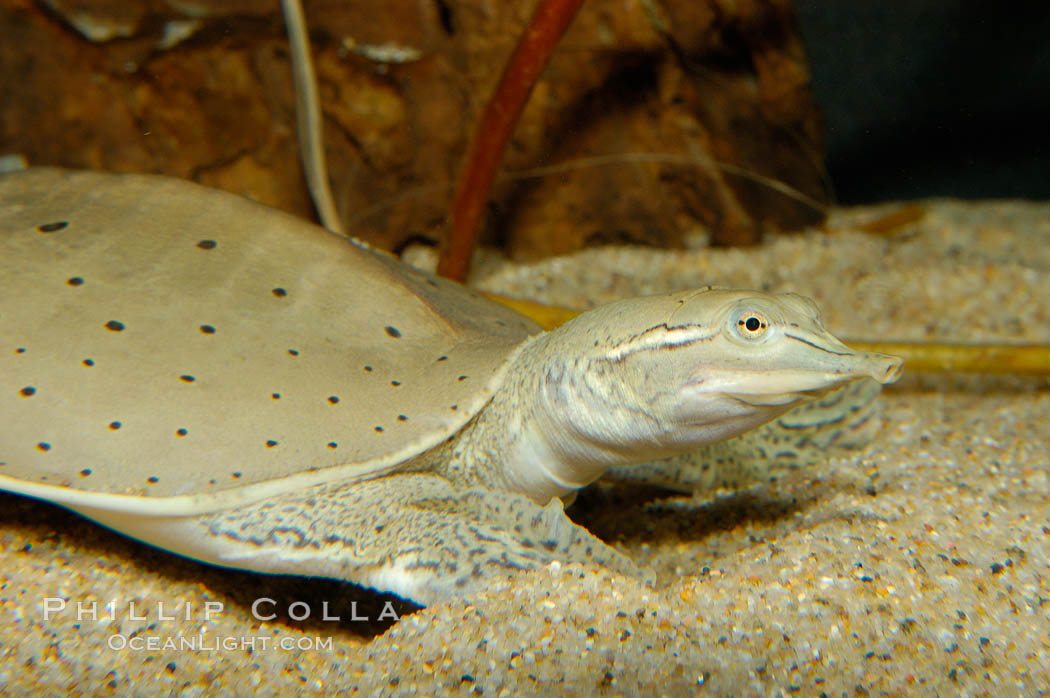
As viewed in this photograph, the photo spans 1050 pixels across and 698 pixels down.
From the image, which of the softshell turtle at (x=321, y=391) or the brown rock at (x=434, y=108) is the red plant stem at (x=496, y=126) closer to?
the brown rock at (x=434, y=108)

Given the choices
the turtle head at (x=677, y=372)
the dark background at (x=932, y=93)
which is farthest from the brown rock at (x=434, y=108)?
the turtle head at (x=677, y=372)

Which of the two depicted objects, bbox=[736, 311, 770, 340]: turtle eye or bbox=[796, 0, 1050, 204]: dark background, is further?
bbox=[796, 0, 1050, 204]: dark background

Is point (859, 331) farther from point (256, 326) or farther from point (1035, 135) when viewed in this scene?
point (1035, 135)

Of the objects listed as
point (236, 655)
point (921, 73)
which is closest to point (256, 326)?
point (236, 655)

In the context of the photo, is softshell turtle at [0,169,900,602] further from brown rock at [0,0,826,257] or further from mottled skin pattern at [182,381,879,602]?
brown rock at [0,0,826,257]

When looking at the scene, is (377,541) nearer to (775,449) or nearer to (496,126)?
(775,449)

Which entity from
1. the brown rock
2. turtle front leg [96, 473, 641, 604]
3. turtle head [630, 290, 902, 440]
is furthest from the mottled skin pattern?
the brown rock

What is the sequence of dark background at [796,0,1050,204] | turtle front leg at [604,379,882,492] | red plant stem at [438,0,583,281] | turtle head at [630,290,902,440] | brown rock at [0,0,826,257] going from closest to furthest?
turtle head at [630,290,902,440] < turtle front leg at [604,379,882,492] < red plant stem at [438,0,583,281] < brown rock at [0,0,826,257] < dark background at [796,0,1050,204]
